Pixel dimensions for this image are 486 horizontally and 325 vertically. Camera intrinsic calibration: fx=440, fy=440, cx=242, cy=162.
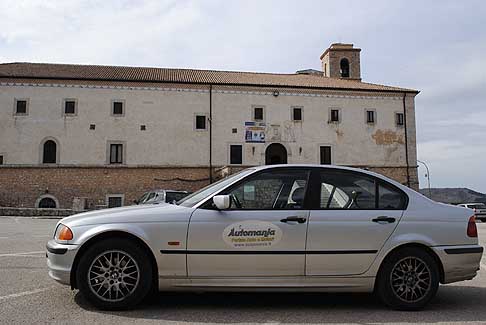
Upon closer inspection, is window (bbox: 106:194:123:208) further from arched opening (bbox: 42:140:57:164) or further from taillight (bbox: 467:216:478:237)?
taillight (bbox: 467:216:478:237)

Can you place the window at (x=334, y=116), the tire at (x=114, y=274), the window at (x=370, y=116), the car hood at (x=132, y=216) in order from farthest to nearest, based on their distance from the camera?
the window at (x=370, y=116)
the window at (x=334, y=116)
the car hood at (x=132, y=216)
the tire at (x=114, y=274)

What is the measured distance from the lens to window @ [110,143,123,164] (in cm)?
3572

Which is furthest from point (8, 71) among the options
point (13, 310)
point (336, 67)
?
point (13, 310)

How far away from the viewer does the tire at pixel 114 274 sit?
4.84 meters

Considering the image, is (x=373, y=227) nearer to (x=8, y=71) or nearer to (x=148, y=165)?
(x=148, y=165)

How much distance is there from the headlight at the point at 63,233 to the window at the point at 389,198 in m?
3.63

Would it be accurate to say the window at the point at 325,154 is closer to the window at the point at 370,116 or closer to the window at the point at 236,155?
the window at the point at 370,116

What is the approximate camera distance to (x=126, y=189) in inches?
1391

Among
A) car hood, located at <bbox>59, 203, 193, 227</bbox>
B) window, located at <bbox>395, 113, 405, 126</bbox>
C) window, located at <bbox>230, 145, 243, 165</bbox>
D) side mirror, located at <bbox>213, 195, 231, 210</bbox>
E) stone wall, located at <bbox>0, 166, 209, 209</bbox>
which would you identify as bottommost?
car hood, located at <bbox>59, 203, 193, 227</bbox>

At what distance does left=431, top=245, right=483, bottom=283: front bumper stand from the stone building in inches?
1154

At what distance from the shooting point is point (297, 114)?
127 feet

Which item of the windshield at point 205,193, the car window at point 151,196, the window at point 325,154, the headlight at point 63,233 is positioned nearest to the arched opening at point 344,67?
the window at point 325,154

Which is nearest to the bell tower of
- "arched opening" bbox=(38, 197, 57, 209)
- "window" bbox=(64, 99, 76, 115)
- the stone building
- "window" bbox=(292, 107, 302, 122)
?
the stone building

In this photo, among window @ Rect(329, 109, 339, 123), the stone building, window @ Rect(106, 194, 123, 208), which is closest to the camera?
the stone building
